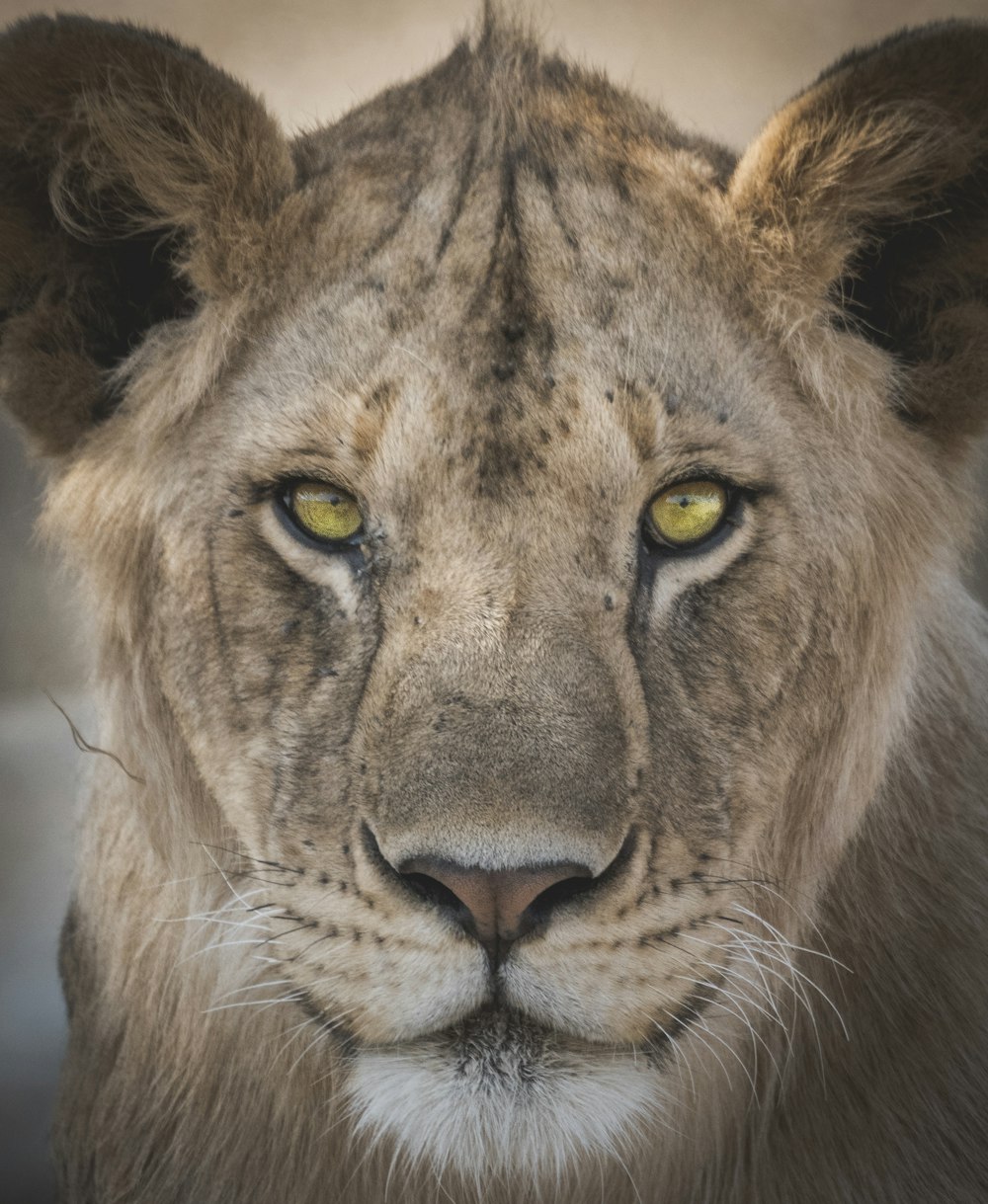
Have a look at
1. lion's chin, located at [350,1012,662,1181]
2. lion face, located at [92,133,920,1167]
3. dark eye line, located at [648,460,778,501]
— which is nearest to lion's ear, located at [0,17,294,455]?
lion face, located at [92,133,920,1167]

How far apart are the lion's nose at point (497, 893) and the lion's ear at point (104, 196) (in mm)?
752

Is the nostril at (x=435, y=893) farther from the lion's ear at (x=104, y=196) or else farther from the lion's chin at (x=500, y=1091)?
the lion's ear at (x=104, y=196)

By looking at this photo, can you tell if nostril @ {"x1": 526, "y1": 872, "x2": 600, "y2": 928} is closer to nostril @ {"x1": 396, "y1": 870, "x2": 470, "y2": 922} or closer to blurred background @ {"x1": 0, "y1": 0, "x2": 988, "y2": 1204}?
nostril @ {"x1": 396, "y1": 870, "x2": 470, "y2": 922}

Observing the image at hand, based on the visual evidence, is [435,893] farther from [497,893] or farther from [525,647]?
[525,647]

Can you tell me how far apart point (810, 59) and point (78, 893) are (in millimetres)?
1567

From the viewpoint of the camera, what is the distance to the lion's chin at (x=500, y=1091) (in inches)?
48.3

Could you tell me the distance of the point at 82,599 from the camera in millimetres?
1654

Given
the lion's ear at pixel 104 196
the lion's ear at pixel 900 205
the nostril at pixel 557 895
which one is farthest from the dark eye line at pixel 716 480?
the lion's ear at pixel 104 196

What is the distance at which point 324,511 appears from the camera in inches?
55.1

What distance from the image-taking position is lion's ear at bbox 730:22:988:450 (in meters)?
1.40

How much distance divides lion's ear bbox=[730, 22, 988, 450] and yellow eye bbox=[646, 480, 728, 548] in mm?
284

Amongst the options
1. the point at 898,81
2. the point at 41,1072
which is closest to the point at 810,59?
the point at 898,81

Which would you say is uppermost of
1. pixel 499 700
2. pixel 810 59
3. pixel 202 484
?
pixel 810 59

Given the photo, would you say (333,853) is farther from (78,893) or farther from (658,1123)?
(78,893)
